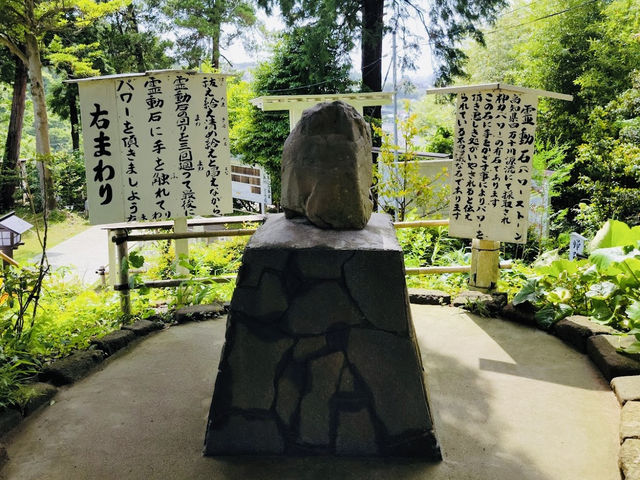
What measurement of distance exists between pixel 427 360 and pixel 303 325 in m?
1.62

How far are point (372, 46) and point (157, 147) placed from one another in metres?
5.78

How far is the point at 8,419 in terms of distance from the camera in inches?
126

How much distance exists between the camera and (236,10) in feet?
59.9

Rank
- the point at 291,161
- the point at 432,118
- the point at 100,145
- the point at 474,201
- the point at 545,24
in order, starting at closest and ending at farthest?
the point at 291,161 < the point at 100,145 < the point at 474,201 < the point at 545,24 < the point at 432,118

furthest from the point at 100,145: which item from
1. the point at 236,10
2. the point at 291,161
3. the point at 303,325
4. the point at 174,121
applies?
the point at 236,10

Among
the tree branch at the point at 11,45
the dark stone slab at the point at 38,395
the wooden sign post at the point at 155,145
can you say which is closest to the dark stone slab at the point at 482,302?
the wooden sign post at the point at 155,145

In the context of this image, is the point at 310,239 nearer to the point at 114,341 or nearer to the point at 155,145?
the point at 114,341

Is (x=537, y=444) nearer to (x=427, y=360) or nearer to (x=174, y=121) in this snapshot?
(x=427, y=360)

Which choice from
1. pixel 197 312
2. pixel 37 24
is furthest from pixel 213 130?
pixel 37 24

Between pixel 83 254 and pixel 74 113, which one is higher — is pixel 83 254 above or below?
below

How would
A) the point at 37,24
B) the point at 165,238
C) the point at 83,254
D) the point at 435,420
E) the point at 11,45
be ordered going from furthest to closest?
the point at 11,45 → the point at 37,24 → the point at 83,254 → the point at 165,238 → the point at 435,420

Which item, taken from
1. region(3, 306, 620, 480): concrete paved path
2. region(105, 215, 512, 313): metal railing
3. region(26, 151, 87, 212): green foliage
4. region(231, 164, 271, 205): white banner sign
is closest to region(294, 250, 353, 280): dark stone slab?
region(3, 306, 620, 480): concrete paved path

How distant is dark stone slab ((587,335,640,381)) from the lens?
367 centimetres

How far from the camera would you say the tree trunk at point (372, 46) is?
9.16 m
